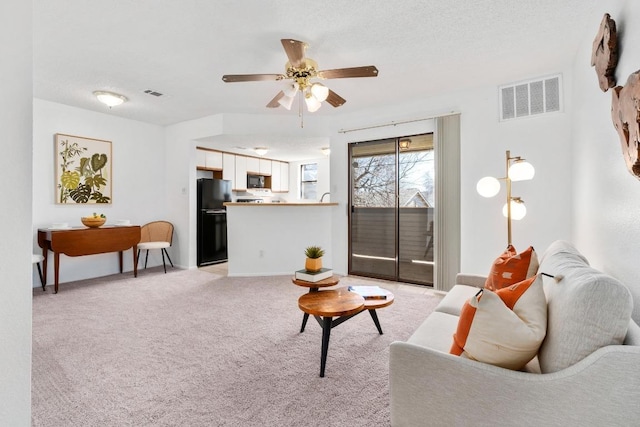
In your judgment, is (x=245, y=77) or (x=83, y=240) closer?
(x=245, y=77)

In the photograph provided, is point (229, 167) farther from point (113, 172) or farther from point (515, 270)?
point (515, 270)

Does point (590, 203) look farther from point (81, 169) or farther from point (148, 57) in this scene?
point (81, 169)

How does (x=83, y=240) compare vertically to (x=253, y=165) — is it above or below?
below

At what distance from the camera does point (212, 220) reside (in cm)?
528

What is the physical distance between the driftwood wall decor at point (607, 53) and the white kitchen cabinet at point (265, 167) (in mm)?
5702

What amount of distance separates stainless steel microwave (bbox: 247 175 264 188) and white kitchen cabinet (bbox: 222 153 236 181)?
413mm

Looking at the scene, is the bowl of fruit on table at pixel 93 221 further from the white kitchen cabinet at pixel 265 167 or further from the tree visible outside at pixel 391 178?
the tree visible outside at pixel 391 178

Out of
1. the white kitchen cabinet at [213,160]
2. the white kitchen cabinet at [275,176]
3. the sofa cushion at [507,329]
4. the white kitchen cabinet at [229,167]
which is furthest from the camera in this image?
the white kitchen cabinet at [275,176]

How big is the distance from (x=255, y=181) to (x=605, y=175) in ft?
18.5

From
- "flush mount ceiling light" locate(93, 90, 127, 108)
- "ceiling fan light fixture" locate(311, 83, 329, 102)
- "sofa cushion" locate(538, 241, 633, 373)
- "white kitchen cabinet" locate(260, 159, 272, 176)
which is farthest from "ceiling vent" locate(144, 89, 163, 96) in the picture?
"sofa cushion" locate(538, 241, 633, 373)

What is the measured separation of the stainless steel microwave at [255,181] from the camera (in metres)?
6.41

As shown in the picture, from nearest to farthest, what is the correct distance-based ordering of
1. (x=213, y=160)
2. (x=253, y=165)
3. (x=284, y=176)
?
1. (x=213, y=160)
2. (x=253, y=165)
3. (x=284, y=176)

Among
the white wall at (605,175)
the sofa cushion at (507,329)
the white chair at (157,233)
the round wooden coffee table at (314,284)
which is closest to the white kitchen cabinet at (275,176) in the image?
the white chair at (157,233)

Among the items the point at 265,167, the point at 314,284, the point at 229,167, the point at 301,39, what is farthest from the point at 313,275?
the point at 265,167
